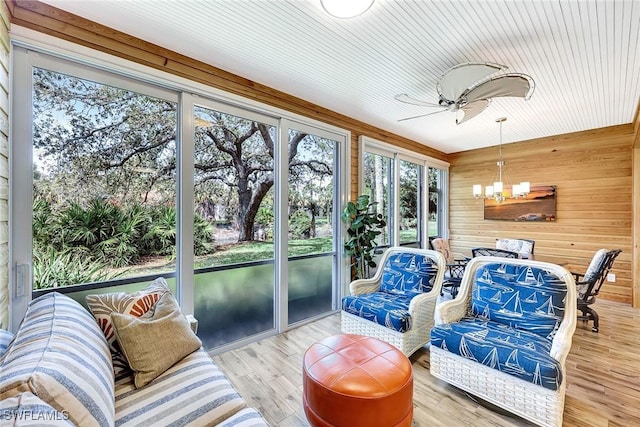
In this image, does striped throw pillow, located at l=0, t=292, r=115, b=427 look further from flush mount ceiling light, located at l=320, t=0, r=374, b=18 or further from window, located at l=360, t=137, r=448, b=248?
window, located at l=360, t=137, r=448, b=248

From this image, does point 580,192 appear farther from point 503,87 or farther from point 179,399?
point 179,399

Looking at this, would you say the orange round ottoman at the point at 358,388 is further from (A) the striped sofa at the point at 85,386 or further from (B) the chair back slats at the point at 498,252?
(B) the chair back slats at the point at 498,252

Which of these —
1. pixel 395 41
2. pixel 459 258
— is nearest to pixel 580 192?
pixel 459 258

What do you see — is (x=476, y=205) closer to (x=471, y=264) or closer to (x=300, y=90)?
(x=471, y=264)

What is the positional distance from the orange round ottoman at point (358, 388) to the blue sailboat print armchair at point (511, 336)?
2.04 ft

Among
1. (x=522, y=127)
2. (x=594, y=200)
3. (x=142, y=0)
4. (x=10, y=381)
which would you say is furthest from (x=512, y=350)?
(x=594, y=200)

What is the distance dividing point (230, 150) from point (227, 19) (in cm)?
115

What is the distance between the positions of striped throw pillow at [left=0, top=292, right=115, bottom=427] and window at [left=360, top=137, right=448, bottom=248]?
3425mm

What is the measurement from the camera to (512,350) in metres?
1.79

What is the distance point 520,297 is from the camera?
86.0 inches

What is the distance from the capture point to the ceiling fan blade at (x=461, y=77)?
2195 mm

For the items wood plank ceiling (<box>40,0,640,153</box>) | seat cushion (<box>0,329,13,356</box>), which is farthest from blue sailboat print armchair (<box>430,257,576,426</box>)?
seat cushion (<box>0,329,13,356</box>)

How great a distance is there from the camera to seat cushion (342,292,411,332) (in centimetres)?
241

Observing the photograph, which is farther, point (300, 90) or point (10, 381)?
point (300, 90)
